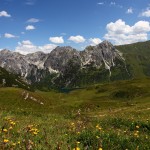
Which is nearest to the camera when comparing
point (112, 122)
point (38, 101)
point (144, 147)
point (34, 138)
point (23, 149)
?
point (23, 149)

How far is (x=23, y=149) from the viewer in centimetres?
873

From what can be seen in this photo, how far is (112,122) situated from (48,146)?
40.1 feet

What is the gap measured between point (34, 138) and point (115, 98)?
152 meters

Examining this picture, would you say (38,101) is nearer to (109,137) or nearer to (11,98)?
(11,98)

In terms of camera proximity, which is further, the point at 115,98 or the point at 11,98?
the point at 115,98

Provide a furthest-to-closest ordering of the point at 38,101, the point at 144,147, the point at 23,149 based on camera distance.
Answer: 1. the point at 38,101
2. the point at 144,147
3. the point at 23,149

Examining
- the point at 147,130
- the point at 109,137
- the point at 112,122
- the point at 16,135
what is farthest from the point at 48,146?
the point at 112,122

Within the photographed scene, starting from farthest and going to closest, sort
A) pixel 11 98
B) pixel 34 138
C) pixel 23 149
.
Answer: pixel 11 98 → pixel 34 138 → pixel 23 149

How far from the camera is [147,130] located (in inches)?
665

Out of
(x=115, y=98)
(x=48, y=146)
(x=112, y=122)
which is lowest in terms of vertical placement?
(x=115, y=98)

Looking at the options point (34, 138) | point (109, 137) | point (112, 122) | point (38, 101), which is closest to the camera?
point (34, 138)

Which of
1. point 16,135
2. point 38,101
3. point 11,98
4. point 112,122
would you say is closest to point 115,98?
point 38,101

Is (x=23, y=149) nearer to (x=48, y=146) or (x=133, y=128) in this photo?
(x=48, y=146)

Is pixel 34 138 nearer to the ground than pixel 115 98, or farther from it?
farther from it
